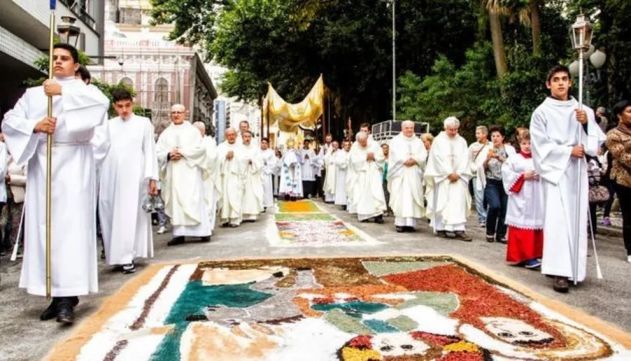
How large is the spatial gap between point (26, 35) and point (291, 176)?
9884mm

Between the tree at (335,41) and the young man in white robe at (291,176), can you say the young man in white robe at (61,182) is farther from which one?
the tree at (335,41)

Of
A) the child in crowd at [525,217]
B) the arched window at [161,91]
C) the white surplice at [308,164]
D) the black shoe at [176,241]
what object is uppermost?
the arched window at [161,91]

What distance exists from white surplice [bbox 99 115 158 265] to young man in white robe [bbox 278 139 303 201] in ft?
43.2

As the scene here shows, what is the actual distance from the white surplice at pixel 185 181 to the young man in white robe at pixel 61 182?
408cm

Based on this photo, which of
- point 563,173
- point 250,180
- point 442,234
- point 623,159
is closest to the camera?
point 563,173

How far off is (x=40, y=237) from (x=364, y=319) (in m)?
2.41

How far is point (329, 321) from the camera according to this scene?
14.1ft

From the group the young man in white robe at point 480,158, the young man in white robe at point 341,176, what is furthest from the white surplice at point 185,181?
the young man in white robe at point 341,176

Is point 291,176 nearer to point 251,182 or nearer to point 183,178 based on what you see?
point 251,182

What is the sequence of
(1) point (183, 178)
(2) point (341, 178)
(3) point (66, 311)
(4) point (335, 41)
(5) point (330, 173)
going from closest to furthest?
(3) point (66, 311), (1) point (183, 178), (2) point (341, 178), (5) point (330, 173), (4) point (335, 41)

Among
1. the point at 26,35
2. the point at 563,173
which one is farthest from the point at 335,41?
the point at 563,173

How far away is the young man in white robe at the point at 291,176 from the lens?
66.8 ft

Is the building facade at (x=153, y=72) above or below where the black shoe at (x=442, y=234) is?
above

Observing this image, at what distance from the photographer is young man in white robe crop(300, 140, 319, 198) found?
71.2 feet
